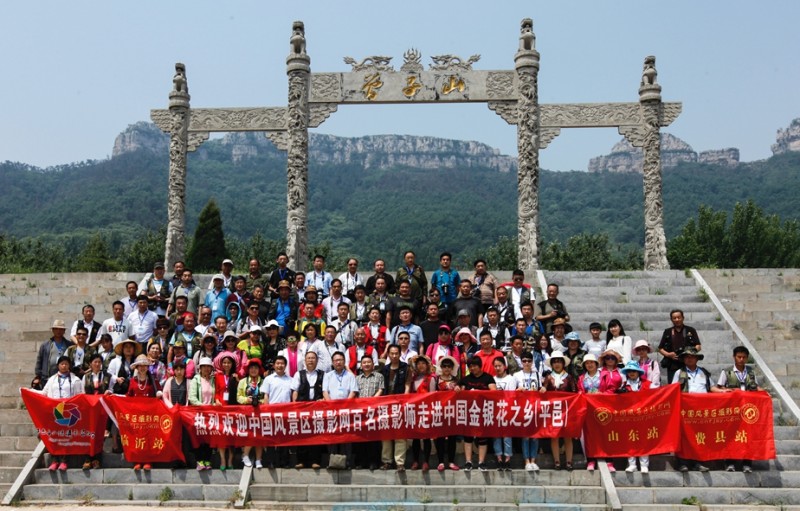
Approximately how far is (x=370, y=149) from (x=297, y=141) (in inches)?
4277

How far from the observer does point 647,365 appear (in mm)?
8789

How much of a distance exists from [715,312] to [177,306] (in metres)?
7.42

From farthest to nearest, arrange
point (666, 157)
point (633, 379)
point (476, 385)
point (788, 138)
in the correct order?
point (788, 138) → point (666, 157) → point (633, 379) → point (476, 385)

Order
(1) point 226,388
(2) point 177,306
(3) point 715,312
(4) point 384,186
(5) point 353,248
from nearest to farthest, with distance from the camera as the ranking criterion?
(1) point 226,388 → (2) point 177,306 → (3) point 715,312 → (5) point 353,248 → (4) point 384,186

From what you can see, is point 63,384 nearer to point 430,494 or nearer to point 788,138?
point 430,494

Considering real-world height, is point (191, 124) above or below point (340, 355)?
above

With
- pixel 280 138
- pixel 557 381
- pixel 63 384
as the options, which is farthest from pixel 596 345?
pixel 280 138

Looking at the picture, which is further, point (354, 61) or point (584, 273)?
point (354, 61)

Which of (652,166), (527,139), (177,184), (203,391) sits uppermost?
(527,139)

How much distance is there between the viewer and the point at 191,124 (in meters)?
18.3

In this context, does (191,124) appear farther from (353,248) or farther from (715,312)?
(353,248)

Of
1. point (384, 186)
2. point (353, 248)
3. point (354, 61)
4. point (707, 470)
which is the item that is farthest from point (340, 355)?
point (384, 186)

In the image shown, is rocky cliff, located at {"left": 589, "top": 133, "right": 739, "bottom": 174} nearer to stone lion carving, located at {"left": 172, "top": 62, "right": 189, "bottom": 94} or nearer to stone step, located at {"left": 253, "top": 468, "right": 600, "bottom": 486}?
stone lion carving, located at {"left": 172, "top": 62, "right": 189, "bottom": 94}

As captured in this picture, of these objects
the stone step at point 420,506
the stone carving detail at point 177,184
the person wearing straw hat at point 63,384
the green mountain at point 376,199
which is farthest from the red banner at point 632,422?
the green mountain at point 376,199
